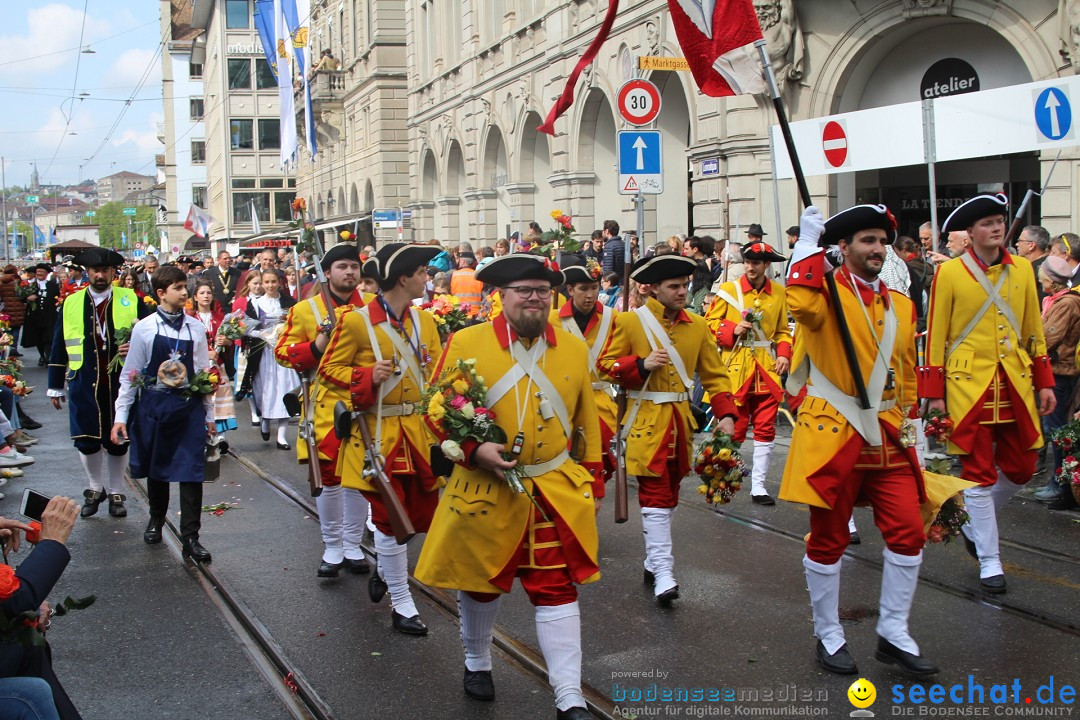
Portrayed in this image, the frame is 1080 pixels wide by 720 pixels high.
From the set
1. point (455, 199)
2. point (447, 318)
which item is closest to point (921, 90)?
point (447, 318)

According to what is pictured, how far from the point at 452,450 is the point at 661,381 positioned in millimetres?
2356

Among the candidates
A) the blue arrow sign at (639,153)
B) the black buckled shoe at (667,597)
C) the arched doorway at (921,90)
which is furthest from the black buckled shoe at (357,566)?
the arched doorway at (921,90)

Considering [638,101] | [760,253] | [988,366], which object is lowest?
[988,366]

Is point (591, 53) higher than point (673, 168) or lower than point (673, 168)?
lower

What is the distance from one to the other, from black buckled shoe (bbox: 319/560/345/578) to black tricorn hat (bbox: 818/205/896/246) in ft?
12.5

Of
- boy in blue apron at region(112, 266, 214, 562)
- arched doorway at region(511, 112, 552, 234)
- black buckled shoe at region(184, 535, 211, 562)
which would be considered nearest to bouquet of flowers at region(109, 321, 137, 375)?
boy in blue apron at region(112, 266, 214, 562)

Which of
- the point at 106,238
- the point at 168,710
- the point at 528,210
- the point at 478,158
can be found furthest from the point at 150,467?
the point at 106,238

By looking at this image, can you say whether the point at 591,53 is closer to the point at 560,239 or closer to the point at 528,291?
the point at 560,239

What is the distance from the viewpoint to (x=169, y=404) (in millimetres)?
8070

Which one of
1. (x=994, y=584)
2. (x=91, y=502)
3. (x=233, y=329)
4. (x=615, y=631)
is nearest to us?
(x=615, y=631)

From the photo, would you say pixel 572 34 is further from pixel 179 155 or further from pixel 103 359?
pixel 179 155

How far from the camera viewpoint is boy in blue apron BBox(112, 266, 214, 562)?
7.98 meters

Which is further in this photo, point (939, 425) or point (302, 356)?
point (302, 356)

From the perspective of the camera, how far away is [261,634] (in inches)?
246
